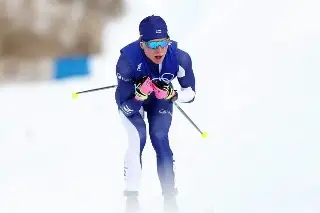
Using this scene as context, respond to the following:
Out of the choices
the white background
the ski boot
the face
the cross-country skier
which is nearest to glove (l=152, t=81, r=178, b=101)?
the cross-country skier

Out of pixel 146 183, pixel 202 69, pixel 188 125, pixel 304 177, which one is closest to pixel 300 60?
pixel 202 69

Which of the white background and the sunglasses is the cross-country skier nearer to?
the sunglasses

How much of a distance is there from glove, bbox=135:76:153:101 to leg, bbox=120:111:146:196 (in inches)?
11.2

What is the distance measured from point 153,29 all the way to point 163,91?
45cm

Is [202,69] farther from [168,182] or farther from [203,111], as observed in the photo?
[168,182]

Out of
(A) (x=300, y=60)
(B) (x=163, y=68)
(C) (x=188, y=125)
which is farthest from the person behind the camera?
(A) (x=300, y=60)

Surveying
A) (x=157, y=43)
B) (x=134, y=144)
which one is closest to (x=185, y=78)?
(x=157, y=43)

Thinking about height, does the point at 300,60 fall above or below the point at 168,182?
above

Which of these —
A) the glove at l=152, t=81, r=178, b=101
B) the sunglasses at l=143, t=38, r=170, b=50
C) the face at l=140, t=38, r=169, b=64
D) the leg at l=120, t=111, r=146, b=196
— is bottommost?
the leg at l=120, t=111, r=146, b=196

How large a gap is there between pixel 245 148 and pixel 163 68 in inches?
66.8

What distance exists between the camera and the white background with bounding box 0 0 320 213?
5742 mm

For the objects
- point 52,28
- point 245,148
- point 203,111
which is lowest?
point 245,148

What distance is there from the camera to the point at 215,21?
8.91 metres

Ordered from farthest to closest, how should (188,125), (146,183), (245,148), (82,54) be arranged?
(82,54), (188,125), (245,148), (146,183)
